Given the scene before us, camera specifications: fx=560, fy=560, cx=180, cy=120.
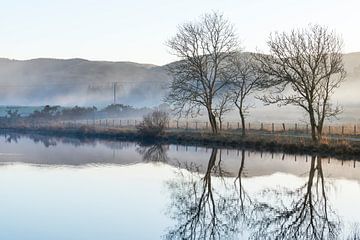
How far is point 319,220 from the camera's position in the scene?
18359 mm

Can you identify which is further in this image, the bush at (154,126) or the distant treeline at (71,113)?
the distant treeline at (71,113)

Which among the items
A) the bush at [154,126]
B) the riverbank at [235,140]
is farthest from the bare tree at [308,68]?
the bush at [154,126]

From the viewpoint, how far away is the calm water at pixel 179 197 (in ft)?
55.1

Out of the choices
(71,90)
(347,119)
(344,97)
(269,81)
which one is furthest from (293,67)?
(71,90)

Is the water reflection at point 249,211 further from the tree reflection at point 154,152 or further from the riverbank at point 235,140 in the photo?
Answer: the tree reflection at point 154,152

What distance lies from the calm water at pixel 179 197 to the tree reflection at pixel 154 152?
33cm

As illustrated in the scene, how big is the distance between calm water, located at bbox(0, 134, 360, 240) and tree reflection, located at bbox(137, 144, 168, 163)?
333mm

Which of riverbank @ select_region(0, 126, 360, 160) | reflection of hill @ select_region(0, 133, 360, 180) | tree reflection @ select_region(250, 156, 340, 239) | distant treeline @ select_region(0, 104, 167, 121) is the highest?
distant treeline @ select_region(0, 104, 167, 121)

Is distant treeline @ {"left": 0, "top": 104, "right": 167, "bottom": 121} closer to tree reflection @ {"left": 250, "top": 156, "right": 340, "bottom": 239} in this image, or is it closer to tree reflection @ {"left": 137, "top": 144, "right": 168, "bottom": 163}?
tree reflection @ {"left": 137, "top": 144, "right": 168, "bottom": 163}

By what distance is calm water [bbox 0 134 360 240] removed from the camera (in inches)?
661

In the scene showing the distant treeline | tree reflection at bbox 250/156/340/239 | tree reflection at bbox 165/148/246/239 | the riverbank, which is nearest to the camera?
tree reflection at bbox 250/156/340/239

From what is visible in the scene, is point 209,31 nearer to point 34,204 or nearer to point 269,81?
point 269,81

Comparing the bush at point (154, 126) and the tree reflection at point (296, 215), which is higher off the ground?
the bush at point (154, 126)

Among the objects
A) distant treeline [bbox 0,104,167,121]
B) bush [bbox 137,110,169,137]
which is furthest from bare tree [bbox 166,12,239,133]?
distant treeline [bbox 0,104,167,121]
